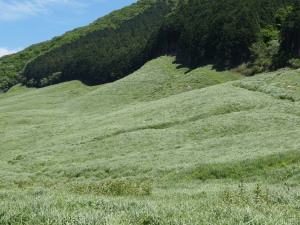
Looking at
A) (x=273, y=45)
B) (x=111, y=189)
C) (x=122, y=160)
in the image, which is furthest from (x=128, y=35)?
A: (x=111, y=189)

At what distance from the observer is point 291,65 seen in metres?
64.5

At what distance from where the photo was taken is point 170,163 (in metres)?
25.1

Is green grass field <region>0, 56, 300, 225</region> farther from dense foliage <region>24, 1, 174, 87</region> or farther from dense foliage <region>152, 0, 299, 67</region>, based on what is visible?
dense foliage <region>24, 1, 174, 87</region>

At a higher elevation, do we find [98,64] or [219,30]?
[219,30]

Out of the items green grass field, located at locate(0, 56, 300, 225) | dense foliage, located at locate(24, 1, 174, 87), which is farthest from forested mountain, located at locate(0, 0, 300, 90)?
green grass field, located at locate(0, 56, 300, 225)

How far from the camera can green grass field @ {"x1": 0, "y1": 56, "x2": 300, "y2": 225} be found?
300 inches

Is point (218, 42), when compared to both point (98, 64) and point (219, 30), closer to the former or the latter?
point (219, 30)

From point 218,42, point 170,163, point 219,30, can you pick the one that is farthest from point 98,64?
point 170,163

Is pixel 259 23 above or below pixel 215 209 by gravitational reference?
above

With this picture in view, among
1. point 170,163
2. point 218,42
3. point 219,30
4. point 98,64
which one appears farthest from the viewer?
point 98,64

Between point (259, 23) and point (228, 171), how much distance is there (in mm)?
84063

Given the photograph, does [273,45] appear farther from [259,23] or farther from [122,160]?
[122,160]

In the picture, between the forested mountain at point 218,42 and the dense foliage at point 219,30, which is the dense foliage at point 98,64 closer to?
the forested mountain at point 218,42

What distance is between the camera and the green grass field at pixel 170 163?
300 inches
